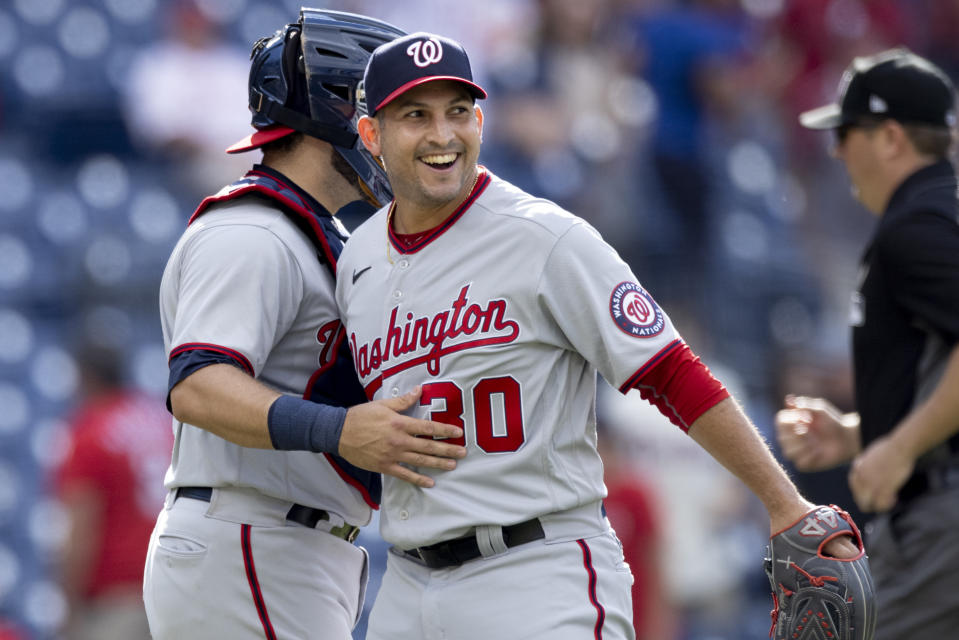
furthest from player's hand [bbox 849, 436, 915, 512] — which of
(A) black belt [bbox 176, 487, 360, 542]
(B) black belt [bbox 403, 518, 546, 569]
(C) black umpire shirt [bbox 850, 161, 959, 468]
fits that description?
(A) black belt [bbox 176, 487, 360, 542]

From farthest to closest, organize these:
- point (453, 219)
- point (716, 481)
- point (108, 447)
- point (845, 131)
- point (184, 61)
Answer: point (184, 61) → point (716, 481) → point (108, 447) → point (845, 131) → point (453, 219)

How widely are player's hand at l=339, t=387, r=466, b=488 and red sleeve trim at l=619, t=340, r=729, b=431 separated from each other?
40cm

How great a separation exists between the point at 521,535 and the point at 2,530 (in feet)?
18.1

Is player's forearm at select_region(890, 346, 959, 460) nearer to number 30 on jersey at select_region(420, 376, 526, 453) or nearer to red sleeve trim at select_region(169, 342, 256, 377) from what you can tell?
number 30 on jersey at select_region(420, 376, 526, 453)

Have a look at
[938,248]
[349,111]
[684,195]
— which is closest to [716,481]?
[684,195]

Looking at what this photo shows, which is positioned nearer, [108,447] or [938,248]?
[938,248]

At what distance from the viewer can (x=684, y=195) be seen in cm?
838

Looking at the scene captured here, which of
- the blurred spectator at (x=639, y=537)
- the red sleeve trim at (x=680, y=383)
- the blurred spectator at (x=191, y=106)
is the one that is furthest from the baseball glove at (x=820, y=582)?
the blurred spectator at (x=191, y=106)

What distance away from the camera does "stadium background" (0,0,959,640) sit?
7.28 meters

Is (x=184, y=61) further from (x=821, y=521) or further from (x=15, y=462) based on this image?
(x=821, y=521)

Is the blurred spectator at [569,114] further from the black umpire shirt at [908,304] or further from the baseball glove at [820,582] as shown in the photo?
the baseball glove at [820,582]

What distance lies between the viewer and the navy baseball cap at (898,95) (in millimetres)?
3916

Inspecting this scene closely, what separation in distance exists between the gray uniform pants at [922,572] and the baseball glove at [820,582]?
926mm

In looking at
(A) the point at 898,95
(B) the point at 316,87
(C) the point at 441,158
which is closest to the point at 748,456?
(C) the point at 441,158
